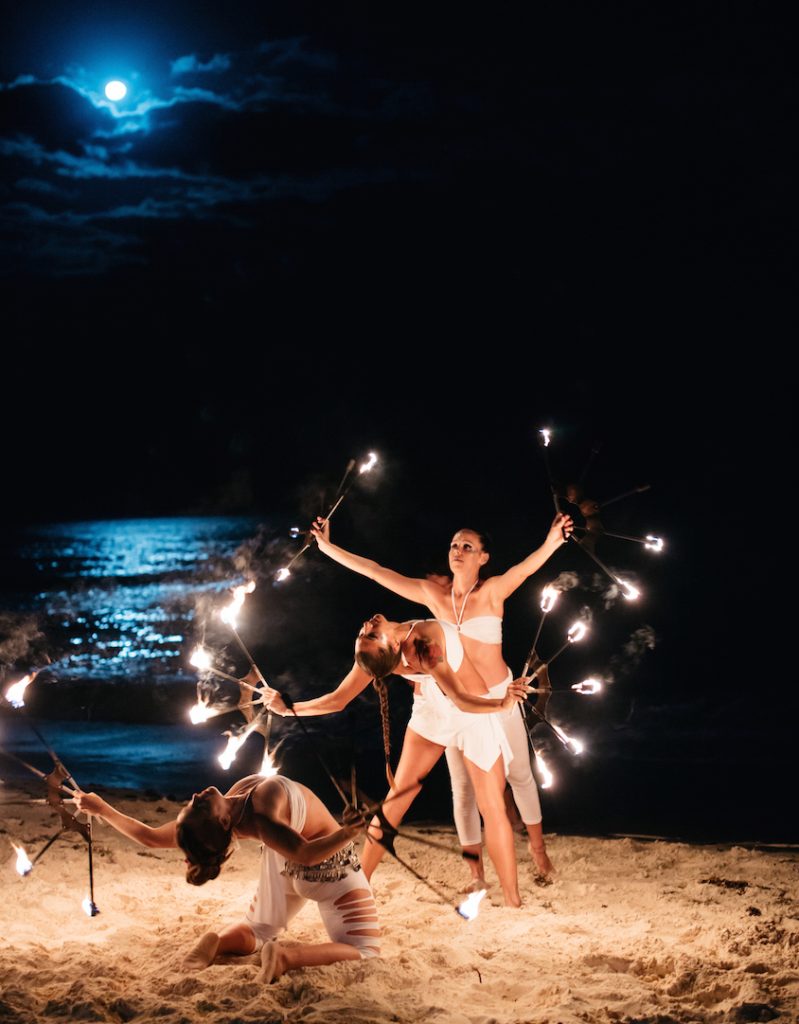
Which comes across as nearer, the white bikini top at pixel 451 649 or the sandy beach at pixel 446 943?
the sandy beach at pixel 446 943

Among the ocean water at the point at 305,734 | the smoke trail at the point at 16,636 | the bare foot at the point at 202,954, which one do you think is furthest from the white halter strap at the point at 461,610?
the smoke trail at the point at 16,636

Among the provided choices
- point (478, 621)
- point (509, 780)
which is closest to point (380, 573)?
point (478, 621)

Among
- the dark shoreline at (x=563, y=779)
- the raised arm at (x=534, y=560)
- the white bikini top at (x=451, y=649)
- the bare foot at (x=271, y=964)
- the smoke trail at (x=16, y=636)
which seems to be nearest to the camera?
the bare foot at (x=271, y=964)

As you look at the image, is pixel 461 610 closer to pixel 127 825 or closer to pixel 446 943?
pixel 446 943

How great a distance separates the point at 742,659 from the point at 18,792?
12921mm

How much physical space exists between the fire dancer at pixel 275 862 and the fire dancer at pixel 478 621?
54.0 inches

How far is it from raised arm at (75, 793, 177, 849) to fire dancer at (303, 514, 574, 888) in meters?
1.87

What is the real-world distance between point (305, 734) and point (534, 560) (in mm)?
1823

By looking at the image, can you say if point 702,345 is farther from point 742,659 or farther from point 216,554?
point 216,554

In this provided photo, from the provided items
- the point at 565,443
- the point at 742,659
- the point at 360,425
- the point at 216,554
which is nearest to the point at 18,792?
the point at 742,659

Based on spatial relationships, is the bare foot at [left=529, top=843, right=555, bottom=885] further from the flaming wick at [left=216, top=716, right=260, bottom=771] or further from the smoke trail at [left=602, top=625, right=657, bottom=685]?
the smoke trail at [left=602, top=625, right=657, bottom=685]

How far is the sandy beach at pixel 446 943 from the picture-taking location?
376 centimetres

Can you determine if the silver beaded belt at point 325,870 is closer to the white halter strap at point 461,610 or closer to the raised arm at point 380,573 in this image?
the white halter strap at point 461,610

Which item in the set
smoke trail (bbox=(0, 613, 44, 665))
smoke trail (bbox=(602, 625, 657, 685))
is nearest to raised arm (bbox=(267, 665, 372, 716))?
smoke trail (bbox=(602, 625, 657, 685))
